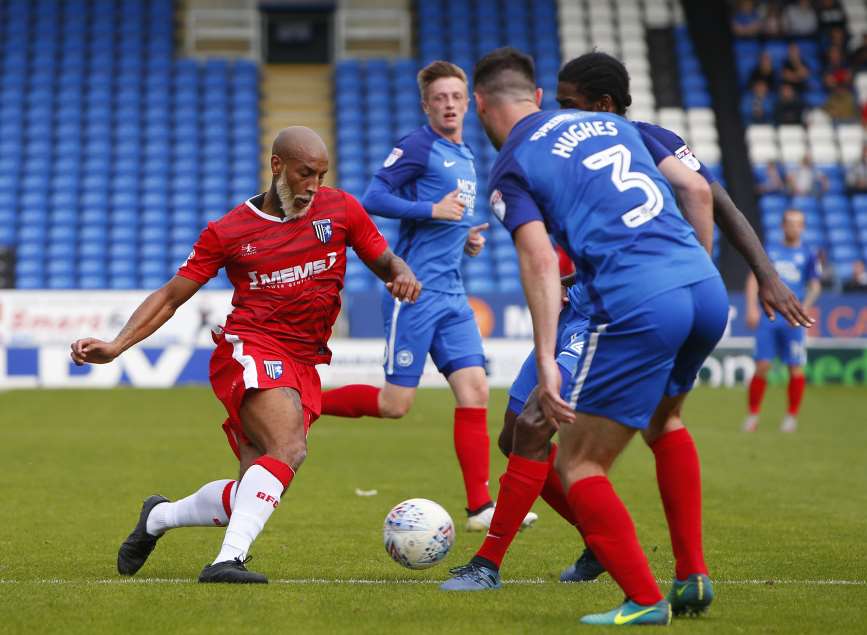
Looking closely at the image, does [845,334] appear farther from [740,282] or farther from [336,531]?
[336,531]

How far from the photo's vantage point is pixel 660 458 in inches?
194

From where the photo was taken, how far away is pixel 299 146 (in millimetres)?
5570

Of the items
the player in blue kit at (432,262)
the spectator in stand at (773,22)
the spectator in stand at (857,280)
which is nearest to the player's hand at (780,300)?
the player in blue kit at (432,262)

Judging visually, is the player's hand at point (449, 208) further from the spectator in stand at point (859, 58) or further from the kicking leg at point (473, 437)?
the spectator in stand at point (859, 58)

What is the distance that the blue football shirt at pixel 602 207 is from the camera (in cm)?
448

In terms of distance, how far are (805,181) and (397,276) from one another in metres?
21.3

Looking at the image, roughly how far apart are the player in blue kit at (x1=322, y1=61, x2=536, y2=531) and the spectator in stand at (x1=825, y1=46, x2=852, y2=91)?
21.6m

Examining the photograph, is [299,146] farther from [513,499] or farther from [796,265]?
[796,265]

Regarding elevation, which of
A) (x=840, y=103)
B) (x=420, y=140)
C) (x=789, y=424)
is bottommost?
(x=789, y=424)

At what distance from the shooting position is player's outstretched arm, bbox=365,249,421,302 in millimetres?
5879

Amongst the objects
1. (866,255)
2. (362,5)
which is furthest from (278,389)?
(362,5)

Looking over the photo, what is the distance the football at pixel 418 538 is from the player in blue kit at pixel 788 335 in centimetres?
893

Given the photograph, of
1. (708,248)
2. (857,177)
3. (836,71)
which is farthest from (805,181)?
(708,248)

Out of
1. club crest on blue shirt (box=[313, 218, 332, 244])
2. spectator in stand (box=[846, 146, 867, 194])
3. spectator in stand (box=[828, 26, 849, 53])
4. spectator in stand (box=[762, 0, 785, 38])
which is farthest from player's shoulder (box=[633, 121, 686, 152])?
spectator in stand (box=[762, 0, 785, 38])
